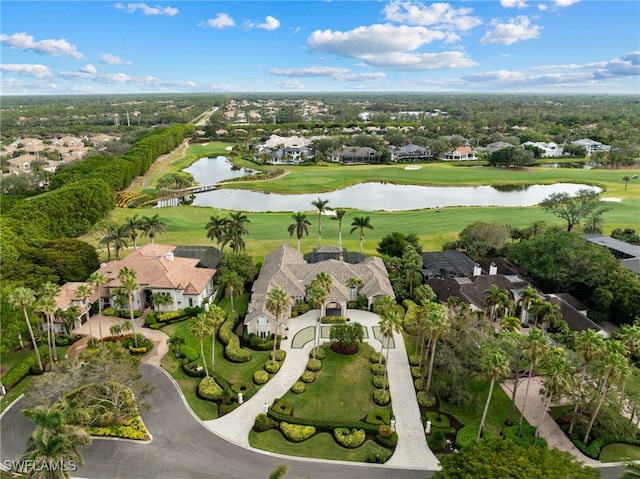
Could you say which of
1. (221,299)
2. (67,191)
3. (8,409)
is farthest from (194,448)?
(67,191)

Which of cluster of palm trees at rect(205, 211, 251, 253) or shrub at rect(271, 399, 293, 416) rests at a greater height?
cluster of palm trees at rect(205, 211, 251, 253)

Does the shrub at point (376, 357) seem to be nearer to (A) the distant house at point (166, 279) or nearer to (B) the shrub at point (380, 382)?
(B) the shrub at point (380, 382)

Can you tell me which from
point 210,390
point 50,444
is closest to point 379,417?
point 210,390

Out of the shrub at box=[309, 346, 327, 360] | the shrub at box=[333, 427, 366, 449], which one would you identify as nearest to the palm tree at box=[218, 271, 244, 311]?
the shrub at box=[309, 346, 327, 360]

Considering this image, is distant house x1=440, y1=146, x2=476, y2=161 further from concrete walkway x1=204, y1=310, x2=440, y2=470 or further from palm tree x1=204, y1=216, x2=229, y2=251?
concrete walkway x1=204, y1=310, x2=440, y2=470

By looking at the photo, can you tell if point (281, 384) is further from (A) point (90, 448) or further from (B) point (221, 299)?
(B) point (221, 299)

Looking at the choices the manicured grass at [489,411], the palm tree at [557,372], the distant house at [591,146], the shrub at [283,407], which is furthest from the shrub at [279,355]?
the distant house at [591,146]
